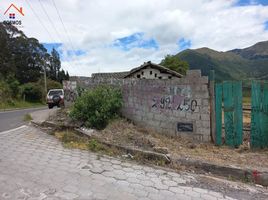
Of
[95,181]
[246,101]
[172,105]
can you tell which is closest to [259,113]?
[246,101]

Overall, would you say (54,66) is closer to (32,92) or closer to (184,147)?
(32,92)

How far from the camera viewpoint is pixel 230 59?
124438mm

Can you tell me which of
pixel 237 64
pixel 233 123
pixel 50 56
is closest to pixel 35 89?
pixel 50 56

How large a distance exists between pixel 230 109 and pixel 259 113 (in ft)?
2.10

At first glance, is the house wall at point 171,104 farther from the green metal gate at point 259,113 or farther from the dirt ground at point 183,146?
the green metal gate at point 259,113

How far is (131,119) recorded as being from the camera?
26.8ft

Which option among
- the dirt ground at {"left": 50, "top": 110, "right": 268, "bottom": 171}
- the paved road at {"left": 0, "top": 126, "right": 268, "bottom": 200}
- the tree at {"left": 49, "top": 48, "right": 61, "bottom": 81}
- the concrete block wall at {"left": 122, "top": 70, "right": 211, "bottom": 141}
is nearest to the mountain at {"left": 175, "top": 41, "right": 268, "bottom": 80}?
the tree at {"left": 49, "top": 48, "right": 61, "bottom": 81}

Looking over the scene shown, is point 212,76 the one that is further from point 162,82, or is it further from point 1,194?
point 1,194

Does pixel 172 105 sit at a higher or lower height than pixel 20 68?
lower

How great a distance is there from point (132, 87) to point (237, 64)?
117370 millimetres

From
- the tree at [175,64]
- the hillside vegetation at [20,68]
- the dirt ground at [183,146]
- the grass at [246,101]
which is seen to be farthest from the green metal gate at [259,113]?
the tree at [175,64]

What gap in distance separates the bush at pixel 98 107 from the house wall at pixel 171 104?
0.42 metres

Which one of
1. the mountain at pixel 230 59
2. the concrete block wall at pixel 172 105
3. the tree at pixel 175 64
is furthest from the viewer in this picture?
the mountain at pixel 230 59

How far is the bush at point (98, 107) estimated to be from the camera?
769cm
